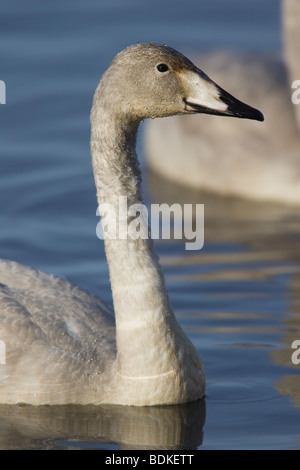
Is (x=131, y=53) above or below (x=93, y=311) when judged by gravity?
above

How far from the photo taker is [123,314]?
7.84 m

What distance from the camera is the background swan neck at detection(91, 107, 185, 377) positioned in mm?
7715

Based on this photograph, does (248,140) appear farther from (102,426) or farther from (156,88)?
(102,426)

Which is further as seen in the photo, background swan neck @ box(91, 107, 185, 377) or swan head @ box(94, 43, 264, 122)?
background swan neck @ box(91, 107, 185, 377)

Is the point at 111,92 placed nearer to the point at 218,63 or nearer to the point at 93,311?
the point at 93,311

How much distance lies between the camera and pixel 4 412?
310 inches

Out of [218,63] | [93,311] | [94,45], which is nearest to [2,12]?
[94,45]

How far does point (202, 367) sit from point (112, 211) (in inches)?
44.7

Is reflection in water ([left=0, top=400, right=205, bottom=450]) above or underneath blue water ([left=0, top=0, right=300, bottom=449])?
underneath

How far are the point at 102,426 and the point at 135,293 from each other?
79 centimetres

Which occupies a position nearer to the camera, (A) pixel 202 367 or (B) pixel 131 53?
(B) pixel 131 53

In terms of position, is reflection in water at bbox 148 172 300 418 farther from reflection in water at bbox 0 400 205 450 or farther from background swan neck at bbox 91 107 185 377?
background swan neck at bbox 91 107 185 377

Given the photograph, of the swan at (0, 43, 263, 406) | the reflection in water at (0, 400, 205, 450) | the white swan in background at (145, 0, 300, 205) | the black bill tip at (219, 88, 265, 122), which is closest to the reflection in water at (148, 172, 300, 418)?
the white swan in background at (145, 0, 300, 205)

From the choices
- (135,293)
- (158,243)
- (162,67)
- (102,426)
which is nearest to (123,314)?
(135,293)
